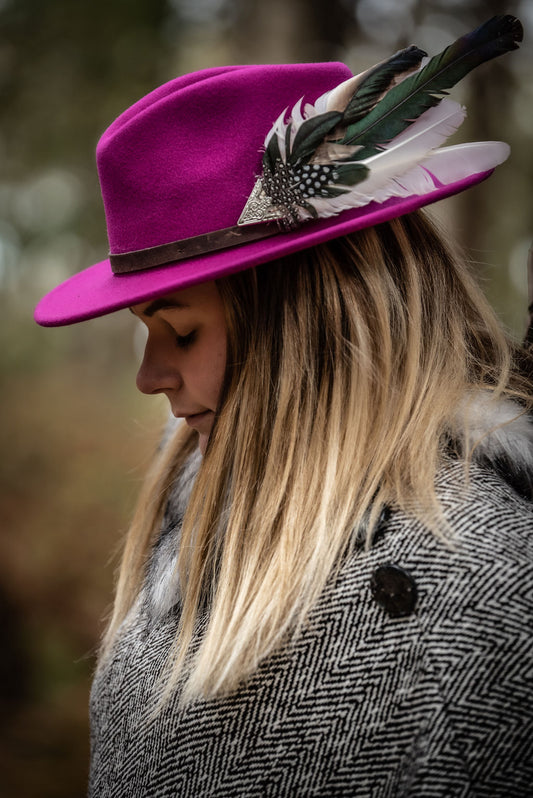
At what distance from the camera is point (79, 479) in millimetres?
5516

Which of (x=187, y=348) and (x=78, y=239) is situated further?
(x=78, y=239)

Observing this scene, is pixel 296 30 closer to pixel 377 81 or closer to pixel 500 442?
pixel 377 81

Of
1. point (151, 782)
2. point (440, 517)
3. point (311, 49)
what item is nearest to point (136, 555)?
point (151, 782)

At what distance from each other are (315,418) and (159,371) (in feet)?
1.16

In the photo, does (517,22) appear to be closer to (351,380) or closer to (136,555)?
(351,380)

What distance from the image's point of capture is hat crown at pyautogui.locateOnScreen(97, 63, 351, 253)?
49.6 inches

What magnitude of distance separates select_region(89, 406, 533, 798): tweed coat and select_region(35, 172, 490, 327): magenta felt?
1.56ft

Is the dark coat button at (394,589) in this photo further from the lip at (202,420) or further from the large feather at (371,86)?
the large feather at (371,86)

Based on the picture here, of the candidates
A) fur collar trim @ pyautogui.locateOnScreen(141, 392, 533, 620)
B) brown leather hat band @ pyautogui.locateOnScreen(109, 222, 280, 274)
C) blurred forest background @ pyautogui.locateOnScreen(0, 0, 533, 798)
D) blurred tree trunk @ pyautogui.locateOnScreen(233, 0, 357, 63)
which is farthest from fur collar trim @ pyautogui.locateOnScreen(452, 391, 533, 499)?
blurred tree trunk @ pyautogui.locateOnScreen(233, 0, 357, 63)

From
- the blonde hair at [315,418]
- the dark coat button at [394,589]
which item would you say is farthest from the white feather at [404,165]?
the dark coat button at [394,589]

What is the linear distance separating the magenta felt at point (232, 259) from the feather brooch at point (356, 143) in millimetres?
25

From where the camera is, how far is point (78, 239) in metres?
4.95

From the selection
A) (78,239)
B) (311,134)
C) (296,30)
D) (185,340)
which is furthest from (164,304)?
(78,239)

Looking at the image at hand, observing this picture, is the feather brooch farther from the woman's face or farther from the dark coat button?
the dark coat button
